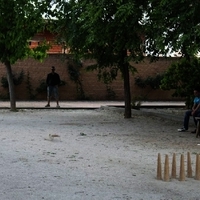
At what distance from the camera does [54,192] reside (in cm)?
714

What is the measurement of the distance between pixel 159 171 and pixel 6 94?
24.6 metres

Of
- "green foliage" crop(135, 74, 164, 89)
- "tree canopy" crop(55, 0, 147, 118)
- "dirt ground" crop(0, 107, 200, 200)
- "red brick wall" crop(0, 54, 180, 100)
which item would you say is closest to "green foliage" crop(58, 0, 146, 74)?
"tree canopy" crop(55, 0, 147, 118)

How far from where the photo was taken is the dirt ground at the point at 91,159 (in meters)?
7.24

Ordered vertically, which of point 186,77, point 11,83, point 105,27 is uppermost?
point 105,27

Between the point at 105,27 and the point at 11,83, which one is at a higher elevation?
the point at 105,27

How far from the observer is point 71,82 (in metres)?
32.8

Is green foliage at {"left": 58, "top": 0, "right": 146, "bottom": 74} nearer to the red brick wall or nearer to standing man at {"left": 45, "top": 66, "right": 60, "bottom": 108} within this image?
standing man at {"left": 45, "top": 66, "right": 60, "bottom": 108}

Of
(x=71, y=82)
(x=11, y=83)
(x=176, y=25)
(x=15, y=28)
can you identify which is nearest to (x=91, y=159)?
(x=176, y=25)

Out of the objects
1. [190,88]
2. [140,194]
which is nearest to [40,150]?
[140,194]

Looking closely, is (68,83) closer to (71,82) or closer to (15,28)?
(71,82)

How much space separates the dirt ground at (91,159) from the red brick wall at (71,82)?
1470 centimetres

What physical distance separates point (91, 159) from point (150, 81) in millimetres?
23694

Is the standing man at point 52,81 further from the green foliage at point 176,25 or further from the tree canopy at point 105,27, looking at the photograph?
the green foliage at point 176,25

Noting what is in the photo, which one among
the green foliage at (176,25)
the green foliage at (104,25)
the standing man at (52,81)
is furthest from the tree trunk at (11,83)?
the green foliage at (176,25)
